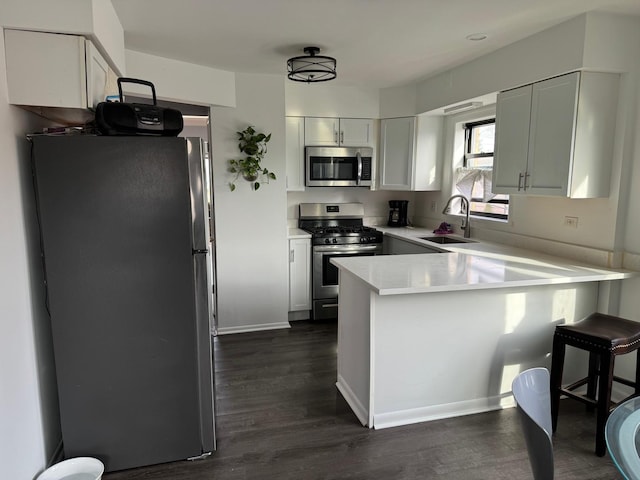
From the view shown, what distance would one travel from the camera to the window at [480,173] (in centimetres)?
395

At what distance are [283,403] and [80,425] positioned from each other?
1190 millimetres

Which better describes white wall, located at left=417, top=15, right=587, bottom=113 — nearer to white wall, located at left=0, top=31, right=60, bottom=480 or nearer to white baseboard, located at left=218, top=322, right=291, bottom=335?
white baseboard, located at left=218, top=322, right=291, bottom=335

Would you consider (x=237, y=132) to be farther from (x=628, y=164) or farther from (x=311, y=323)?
(x=628, y=164)

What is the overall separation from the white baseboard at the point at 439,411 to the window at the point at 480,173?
176cm

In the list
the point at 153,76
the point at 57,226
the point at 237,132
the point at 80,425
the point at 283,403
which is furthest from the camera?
the point at 237,132

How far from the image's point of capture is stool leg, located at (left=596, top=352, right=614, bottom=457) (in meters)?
2.22

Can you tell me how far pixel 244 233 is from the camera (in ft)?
13.4

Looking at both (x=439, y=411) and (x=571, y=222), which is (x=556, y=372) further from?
(x=571, y=222)

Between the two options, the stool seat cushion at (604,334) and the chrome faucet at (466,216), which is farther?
the chrome faucet at (466,216)

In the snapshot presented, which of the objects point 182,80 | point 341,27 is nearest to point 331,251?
point 182,80

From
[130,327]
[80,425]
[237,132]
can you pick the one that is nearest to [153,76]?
[237,132]

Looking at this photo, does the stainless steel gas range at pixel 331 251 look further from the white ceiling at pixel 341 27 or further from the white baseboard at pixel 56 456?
the white baseboard at pixel 56 456

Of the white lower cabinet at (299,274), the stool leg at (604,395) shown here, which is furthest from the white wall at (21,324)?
the stool leg at (604,395)

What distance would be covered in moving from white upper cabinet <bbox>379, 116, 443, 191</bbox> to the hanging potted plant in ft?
4.46
